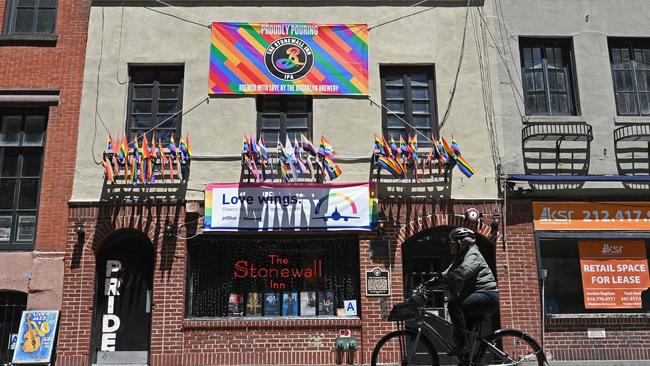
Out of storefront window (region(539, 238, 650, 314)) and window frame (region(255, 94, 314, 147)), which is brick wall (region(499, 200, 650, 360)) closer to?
storefront window (region(539, 238, 650, 314))

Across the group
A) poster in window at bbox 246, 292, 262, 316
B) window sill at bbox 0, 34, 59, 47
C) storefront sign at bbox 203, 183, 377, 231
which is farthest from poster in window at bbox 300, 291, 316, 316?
window sill at bbox 0, 34, 59, 47

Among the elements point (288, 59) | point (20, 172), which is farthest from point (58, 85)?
point (288, 59)

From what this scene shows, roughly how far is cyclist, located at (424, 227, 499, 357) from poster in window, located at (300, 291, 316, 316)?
13.9 feet

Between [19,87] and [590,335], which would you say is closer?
[590,335]

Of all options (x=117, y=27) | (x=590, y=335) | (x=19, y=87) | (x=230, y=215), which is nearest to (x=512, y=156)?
(x=590, y=335)

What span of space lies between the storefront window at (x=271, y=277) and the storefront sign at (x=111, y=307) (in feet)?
4.57

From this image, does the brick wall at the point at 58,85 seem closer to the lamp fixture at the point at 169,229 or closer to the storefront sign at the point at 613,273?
the lamp fixture at the point at 169,229

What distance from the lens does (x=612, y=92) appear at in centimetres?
1209

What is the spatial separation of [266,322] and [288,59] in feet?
17.1

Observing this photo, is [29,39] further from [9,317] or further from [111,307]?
[111,307]

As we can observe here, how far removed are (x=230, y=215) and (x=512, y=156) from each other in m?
5.64

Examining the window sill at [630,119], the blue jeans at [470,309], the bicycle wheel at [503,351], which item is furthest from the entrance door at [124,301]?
the window sill at [630,119]

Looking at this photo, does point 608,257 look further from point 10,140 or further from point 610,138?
point 10,140

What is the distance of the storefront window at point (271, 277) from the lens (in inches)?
440
